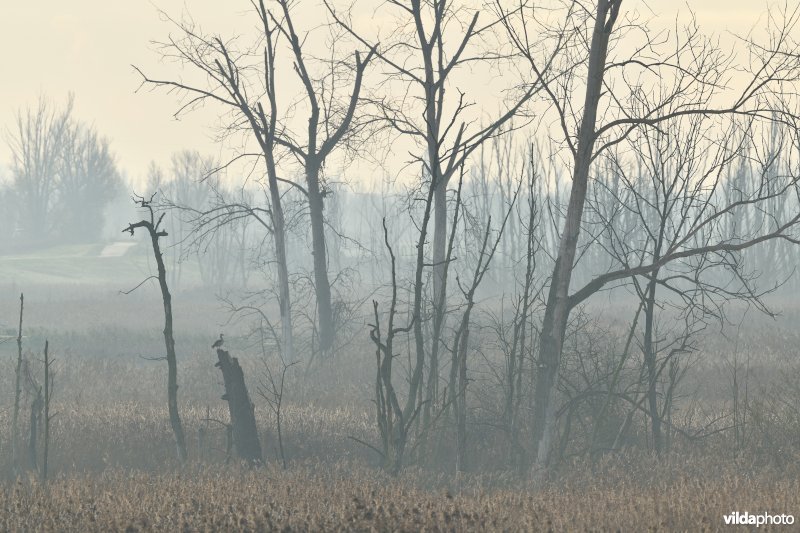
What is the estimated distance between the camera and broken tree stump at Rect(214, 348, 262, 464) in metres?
11.0

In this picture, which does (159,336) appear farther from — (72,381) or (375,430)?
(375,430)

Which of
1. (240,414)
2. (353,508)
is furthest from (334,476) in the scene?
(353,508)

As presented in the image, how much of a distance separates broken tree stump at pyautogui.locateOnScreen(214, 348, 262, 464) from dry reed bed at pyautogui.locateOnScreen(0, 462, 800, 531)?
2783 millimetres

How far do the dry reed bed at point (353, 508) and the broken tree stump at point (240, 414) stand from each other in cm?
278

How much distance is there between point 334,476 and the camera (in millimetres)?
9523

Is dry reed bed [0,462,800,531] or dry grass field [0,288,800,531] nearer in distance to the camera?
dry reed bed [0,462,800,531]

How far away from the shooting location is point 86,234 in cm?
8350

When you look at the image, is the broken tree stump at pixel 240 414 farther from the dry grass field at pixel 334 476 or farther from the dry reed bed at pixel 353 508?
the dry reed bed at pixel 353 508

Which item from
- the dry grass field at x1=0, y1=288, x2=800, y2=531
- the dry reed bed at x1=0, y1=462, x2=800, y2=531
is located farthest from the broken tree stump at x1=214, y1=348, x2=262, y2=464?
the dry reed bed at x1=0, y1=462, x2=800, y2=531

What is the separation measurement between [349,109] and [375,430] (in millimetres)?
10643

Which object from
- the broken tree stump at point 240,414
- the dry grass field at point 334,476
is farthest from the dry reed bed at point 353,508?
the broken tree stump at point 240,414

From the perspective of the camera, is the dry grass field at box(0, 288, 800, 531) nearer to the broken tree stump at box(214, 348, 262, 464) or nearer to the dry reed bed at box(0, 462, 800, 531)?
the dry reed bed at box(0, 462, 800, 531)

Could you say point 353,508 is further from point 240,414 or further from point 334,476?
point 240,414

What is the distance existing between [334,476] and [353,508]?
325cm
